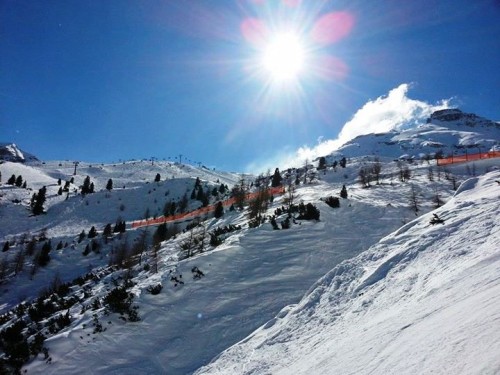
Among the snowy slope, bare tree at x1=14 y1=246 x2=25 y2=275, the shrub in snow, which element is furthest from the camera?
bare tree at x1=14 y1=246 x2=25 y2=275

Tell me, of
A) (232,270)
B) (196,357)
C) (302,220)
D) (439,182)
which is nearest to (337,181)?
(439,182)

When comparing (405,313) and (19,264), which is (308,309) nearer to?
(405,313)

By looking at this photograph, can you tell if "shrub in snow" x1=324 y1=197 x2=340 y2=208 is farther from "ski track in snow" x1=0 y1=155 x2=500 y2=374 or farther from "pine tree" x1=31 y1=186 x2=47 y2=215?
"pine tree" x1=31 y1=186 x2=47 y2=215

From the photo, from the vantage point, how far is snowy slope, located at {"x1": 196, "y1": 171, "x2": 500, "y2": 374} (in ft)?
14.9

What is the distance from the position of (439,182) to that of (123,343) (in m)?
55.9

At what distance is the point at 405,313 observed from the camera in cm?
670

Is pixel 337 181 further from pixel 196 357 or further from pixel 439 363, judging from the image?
pixel 439 363

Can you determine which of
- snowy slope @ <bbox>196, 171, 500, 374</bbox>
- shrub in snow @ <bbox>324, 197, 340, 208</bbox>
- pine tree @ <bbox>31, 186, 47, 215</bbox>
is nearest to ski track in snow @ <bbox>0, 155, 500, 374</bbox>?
snowy slope @ <bbox>196, 171, 500, 374</bbox>

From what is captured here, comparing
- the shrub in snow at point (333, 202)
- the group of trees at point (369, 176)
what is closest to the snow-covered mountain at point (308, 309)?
the shrub in snow at point (333, 202)

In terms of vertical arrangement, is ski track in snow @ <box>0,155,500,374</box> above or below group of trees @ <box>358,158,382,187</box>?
below

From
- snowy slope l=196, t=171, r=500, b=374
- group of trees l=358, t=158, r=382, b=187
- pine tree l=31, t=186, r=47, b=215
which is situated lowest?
snowy slope l=196, t=171, r=500, b=374

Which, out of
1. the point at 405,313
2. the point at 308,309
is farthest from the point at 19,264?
the point at 405,313

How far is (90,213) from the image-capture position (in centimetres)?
9200

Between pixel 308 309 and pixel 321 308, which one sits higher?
pixel 321 308
